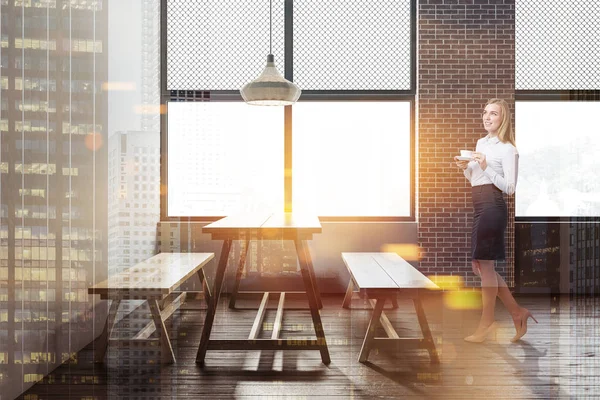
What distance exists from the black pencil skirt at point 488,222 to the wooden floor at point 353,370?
46cm

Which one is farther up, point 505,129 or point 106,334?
point 505,129

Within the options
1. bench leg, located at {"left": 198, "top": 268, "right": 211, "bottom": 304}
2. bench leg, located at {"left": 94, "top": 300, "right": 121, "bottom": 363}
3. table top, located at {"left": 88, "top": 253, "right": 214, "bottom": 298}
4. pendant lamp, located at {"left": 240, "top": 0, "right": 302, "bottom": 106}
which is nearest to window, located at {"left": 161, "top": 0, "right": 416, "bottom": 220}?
bench leg, located at {"left": 198, "top": 268, "right": 211, "bottom": 304}

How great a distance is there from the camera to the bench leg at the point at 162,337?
215cm

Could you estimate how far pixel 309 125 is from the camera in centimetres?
411

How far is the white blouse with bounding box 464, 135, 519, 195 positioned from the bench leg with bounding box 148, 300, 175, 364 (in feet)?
5.12

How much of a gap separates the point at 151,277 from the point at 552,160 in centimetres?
307

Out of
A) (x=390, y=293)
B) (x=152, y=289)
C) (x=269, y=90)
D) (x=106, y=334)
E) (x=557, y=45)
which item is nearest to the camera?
(x=106, y=334)

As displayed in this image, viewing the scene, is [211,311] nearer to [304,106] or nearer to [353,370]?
[353,370]

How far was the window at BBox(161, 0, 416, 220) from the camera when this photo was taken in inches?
158

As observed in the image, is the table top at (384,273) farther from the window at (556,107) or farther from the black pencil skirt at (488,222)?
the window at (556,107)

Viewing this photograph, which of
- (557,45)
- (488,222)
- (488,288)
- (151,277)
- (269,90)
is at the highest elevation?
(557,45)

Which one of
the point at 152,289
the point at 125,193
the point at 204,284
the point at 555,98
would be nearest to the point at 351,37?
the point at 555,98

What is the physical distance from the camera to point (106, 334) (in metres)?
1.54

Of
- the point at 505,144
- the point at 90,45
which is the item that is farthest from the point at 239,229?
the point at 505,144
